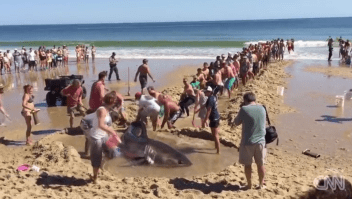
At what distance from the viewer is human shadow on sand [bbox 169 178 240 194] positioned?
6.03 metres

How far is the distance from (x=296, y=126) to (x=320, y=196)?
14.2 feet

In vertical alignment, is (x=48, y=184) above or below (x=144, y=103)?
below

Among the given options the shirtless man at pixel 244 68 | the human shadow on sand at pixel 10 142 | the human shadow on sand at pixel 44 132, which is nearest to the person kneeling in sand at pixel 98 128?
the human shadow on sand at pixel 10 142

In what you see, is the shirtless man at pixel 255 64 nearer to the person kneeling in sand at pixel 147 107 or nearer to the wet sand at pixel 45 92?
the wet sand at pixel 45 92

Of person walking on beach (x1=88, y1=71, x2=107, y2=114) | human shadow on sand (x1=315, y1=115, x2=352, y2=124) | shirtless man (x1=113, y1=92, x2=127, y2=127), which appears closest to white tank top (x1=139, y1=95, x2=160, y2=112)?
shirtless man (x1=113, y1=92, x2=127, y2=127)

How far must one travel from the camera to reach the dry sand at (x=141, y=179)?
562cm

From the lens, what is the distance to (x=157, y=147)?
7.25 meters

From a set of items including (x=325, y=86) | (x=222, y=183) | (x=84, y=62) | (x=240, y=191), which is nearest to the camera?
(x=240, y=191)

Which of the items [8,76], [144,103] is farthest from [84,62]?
[144,103]

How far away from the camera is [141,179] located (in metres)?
6.43

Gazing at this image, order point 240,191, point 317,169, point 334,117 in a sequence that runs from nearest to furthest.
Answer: point 240,191 → point 317,169 → point 334,117

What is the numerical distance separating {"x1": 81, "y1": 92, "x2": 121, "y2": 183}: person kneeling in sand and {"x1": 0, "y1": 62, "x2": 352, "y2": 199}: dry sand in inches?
21.9

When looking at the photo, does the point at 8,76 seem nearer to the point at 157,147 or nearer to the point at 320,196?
the point at 157,147

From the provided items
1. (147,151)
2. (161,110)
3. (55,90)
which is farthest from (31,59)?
(147,151)
